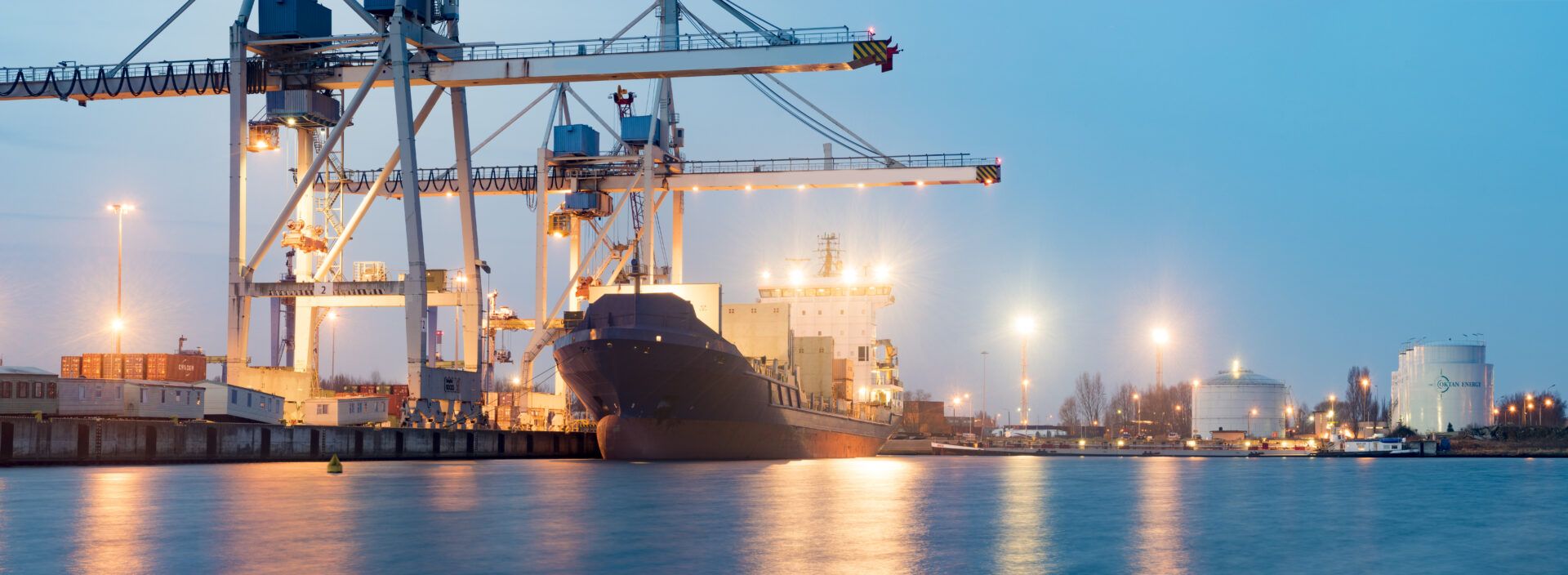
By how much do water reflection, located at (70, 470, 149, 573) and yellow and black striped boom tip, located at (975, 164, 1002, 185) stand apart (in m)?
34.1

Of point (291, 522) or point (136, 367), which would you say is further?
point (136, 367)

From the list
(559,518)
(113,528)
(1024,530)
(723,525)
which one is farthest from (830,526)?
(113,528)

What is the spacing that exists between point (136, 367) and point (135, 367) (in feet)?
0.19

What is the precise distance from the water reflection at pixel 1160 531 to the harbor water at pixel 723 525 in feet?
0.23

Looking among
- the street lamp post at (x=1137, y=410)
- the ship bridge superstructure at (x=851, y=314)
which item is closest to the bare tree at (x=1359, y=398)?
the street lamp post at (x=1137, y=410)

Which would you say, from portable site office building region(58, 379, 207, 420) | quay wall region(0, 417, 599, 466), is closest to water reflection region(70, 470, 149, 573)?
quay wall region(0, 417, 599, 466)

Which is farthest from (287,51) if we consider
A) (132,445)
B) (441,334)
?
(441,334)

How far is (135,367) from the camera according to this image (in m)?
46.7

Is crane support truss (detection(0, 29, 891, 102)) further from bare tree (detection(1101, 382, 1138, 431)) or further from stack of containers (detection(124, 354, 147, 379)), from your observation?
bare tree (detection(1101, 382, 1138, 431))

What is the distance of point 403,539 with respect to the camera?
593 inches

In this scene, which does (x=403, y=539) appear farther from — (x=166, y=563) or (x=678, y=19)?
(x=678, y=19)

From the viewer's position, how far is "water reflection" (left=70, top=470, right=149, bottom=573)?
12.6 metres

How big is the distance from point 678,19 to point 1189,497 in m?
31.1

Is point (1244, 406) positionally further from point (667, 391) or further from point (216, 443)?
point (216, 443)
